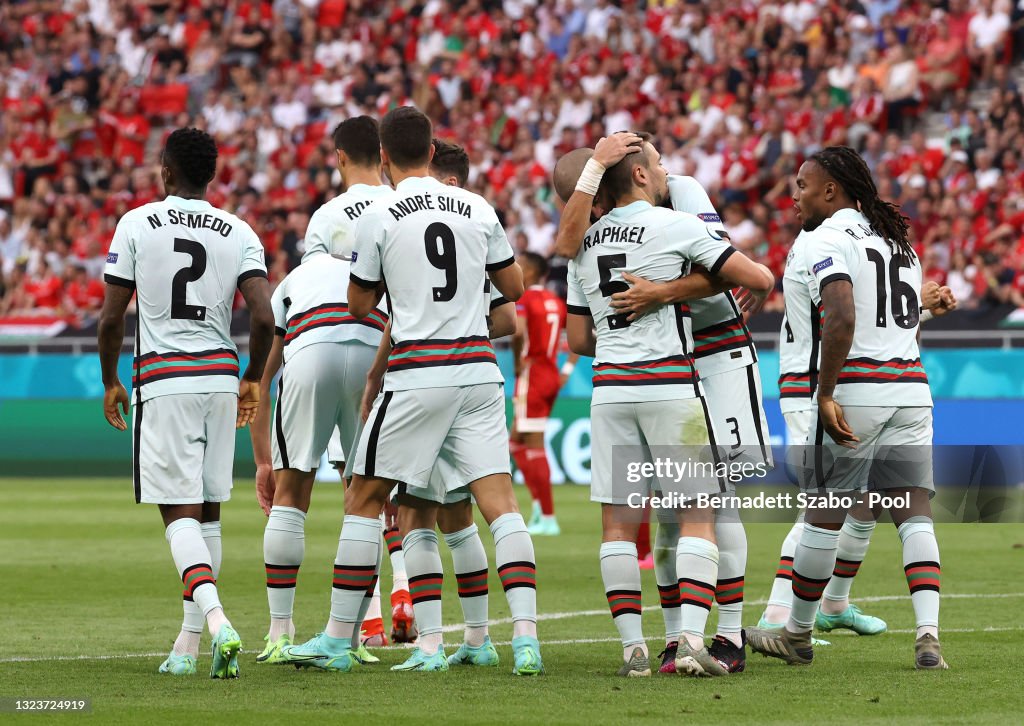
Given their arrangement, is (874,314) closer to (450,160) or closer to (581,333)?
(581,333)

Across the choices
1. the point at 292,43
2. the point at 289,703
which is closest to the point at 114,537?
the point at 289,703

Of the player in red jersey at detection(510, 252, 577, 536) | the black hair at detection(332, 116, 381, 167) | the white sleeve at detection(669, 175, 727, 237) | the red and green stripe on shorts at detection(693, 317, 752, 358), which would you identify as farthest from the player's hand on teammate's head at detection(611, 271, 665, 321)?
the player in red jersey at detection(510, 252, 577, 536)

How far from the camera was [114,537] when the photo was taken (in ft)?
48.1

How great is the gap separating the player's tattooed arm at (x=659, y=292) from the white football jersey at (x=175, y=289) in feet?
5.87

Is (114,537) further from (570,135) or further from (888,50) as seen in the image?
(888,50)

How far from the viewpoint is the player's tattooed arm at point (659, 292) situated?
6938 millimetres

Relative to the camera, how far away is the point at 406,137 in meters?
7.11

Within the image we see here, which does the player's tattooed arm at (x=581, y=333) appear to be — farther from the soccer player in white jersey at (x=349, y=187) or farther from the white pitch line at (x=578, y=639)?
the white pitch line at (x=578, y=639)

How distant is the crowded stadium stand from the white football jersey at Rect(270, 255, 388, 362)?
1209 centimetres

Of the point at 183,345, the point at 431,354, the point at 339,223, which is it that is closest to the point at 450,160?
the point at 339,223

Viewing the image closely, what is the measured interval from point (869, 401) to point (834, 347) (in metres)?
0.35

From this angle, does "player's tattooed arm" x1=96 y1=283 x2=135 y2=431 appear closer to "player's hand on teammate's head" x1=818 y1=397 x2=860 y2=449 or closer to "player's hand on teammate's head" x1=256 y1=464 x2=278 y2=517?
"player's hand on teammate's head" x1=256 y1=464 x2=278 y2=517

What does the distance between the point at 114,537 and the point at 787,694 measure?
371 inches

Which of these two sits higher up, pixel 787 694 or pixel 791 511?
pixel 791 511
